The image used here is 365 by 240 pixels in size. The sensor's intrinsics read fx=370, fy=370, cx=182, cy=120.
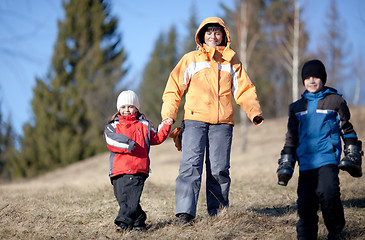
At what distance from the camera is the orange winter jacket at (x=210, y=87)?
3.96 metres

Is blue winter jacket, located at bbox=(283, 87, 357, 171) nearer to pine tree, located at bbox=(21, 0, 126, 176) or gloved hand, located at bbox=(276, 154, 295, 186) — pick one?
gloved hand, located at bbox=(276, 154, 295, 186)

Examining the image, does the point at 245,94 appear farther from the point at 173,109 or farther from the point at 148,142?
the point at 148,142

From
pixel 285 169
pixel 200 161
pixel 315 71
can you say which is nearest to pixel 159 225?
pixel 200 161

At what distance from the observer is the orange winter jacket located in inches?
156

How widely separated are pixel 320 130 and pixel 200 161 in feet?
4.31

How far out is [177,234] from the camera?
3475 mm

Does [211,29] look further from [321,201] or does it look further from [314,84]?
[321,201]

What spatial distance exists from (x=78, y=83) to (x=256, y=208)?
24697 millimetres

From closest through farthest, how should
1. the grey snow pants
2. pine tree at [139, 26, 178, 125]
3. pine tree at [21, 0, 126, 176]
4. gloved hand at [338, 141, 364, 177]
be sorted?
gloved hand at [338, 141, 364, 177]
the grey snow pants
pine tree at [21, 0, 126, 176]
pine tree at [139, 26, 178, 125]

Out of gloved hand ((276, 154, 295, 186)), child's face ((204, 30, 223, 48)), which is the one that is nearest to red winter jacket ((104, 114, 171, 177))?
child's face ((204, 30, 223, 48))

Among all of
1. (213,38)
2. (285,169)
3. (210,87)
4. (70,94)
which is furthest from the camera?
(70,94)

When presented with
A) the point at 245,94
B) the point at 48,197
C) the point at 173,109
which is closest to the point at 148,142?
the point at 173,109

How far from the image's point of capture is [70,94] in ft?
88.7

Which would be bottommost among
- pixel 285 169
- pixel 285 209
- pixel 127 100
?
pixel 285 209
